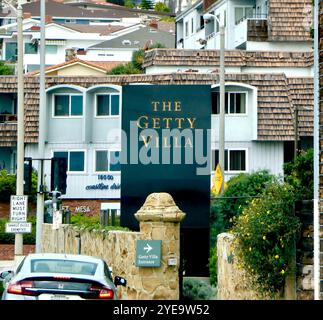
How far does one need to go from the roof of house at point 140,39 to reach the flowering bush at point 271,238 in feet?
307

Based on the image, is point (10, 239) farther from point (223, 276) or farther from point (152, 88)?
point (223, 276)

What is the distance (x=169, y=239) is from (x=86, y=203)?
→ 31557 millimetres

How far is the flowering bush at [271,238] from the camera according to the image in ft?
82.3

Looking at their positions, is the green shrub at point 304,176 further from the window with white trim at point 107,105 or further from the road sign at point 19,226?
the window with white trim at point 107,105

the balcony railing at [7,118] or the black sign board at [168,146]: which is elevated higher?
the balcony railing at [7,118]

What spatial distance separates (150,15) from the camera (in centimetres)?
16825

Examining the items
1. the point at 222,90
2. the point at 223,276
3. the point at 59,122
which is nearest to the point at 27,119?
the point at 59,122

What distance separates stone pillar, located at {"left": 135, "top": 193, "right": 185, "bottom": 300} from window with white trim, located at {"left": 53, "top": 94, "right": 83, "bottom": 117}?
105ft

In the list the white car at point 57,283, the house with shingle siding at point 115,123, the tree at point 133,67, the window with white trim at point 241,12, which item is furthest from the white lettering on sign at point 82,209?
the white car at point 57,283

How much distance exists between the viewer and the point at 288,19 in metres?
74.5

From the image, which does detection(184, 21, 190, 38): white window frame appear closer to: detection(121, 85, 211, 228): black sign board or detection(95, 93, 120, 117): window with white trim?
detection(95, 93, 120, 117): window with white trim

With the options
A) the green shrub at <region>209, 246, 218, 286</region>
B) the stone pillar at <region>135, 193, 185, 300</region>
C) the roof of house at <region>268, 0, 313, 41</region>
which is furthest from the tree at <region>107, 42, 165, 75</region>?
the stone pillar at <region>135, 193, 185, 300</region>

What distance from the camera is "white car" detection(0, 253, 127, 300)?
20.9 metres

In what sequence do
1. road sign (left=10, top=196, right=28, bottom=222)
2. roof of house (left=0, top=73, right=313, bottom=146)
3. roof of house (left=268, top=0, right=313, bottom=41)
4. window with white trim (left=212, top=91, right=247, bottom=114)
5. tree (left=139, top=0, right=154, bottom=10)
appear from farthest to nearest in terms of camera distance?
tree (left=139, top=0, right=154, bottom=10)
roof of house (left=268, top=0, right=313, bottom=41)
window with white trim (left=212, top=91, right=247, bottom=114)
roof of house (left=0, top=73, right=313, bottom=146)
road sign (left=10, top=196, right=28, bottom=222)
